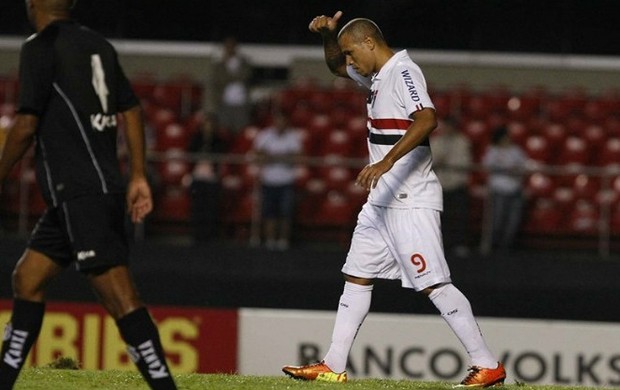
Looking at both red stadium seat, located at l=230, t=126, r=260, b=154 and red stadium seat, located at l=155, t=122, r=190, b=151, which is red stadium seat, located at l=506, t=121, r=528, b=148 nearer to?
red stadium seat, located at l=230, t=126, r=260, b=154

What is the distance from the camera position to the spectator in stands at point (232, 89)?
1631 centimetres

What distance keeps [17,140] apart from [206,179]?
26.6 feet

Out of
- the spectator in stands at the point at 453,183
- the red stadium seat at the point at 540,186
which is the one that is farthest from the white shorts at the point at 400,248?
the red stadium seat at the point at 540,186

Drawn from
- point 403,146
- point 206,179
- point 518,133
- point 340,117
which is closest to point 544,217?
point 518,133

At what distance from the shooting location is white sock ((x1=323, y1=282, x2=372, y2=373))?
739 centimetres

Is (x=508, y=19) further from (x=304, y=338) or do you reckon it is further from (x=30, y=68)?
(x=30, y=68)

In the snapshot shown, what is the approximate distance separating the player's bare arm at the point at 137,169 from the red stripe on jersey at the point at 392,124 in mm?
1635

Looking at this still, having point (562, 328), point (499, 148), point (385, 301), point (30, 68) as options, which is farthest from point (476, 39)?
point (30, 68)

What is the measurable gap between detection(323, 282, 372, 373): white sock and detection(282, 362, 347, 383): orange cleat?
0.03 meters

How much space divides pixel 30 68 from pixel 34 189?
28.3ft

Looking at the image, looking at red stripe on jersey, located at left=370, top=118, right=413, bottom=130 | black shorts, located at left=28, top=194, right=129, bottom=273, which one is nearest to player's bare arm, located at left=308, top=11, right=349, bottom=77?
red stripe on jersey, located at left=370, top=118, right=413, bottom=130

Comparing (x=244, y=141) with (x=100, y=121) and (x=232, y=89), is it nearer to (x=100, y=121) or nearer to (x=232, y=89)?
(x=232, y=89)

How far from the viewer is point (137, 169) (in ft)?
19.0

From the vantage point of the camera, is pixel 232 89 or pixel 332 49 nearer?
pixel 332 49
